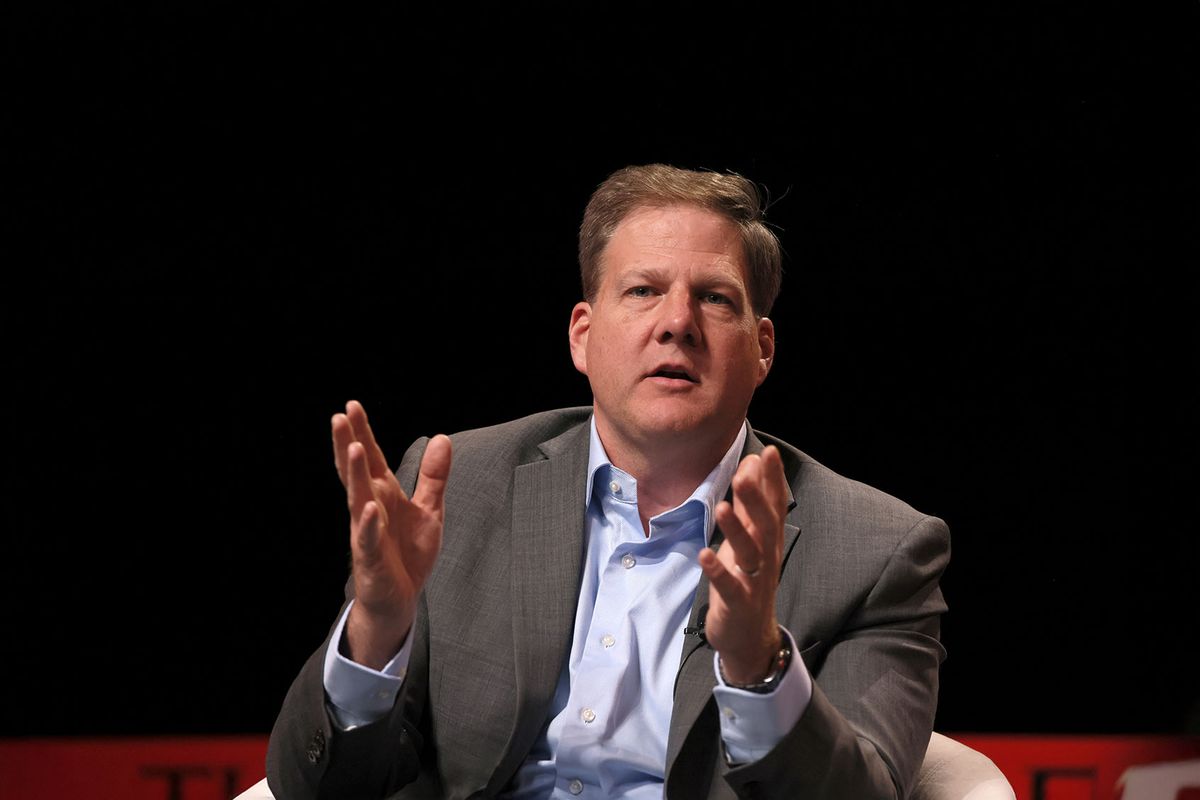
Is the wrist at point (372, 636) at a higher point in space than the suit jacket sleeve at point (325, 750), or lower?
higher

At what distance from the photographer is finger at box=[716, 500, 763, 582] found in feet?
5.42

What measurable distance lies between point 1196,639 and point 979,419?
0.83 m

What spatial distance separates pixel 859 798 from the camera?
76.4 inches

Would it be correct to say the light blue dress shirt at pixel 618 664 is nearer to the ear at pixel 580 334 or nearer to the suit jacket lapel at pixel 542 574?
the suit jacket lapel at pixel 542 574

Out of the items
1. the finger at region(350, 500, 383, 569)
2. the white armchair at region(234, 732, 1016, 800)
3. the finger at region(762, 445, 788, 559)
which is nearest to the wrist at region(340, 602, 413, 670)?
the finger at region(350, 500, 383, 569)

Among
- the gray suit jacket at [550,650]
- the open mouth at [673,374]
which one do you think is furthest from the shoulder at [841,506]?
the open mouth at [673,374]

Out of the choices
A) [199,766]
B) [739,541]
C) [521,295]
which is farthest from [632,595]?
[199,766]

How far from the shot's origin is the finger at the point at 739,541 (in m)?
1.65

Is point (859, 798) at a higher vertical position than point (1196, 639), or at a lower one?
higher

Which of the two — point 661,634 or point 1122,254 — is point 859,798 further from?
point 1122,254

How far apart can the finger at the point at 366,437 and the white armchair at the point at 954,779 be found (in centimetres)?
73

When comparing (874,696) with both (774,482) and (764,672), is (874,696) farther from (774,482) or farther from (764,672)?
(774,482)

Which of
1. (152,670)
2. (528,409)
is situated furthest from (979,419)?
(152,670)

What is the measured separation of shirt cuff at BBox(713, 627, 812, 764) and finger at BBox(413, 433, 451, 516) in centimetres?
46
